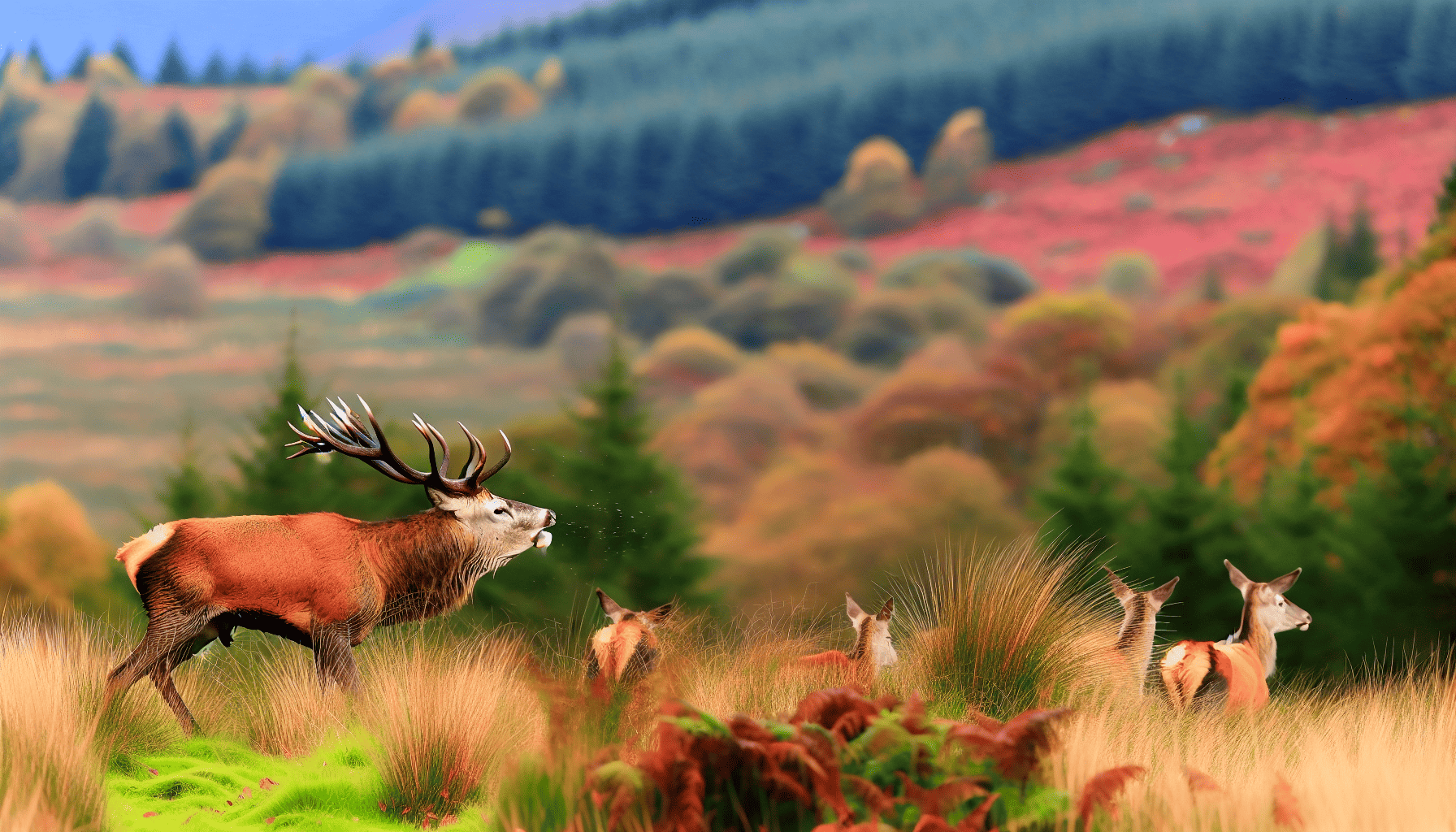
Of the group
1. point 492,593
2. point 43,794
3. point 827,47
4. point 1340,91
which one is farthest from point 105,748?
point 1340,91

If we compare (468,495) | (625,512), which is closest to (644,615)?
(468,495)

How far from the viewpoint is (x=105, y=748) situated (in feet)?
18.8

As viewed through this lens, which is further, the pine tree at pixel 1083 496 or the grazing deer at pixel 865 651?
the pine tree at pixel 1083 496

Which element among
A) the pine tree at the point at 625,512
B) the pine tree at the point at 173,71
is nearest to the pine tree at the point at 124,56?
the pine tree at the point at 173,71

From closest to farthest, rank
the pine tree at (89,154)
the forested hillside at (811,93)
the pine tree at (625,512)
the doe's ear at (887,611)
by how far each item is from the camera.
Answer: the doe's ear at (887,611), the pine tree at (625,512), the forested hillside at (811,93), the pine tree at (89,154)

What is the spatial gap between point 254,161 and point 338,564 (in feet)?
56.5

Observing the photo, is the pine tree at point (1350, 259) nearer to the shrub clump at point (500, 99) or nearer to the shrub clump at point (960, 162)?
the shrub clump at point (960, 162)

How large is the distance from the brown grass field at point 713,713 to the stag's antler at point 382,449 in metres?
0.85

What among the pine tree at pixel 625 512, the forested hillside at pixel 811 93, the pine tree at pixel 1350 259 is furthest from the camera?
the forested hillside at pixel 811 93

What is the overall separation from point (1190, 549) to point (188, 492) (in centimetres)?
1149

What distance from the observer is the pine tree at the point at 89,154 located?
21.6 metres

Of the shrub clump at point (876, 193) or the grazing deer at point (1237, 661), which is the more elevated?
the shrub clump at point (876, 193)

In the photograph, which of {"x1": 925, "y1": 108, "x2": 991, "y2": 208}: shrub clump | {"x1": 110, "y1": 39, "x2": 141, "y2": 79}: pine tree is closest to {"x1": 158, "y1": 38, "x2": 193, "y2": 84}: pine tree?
{"x1": 110, "y1": 39, "x2": 141, "y2": 79}: pine tree

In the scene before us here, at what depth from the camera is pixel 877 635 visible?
272 inches
